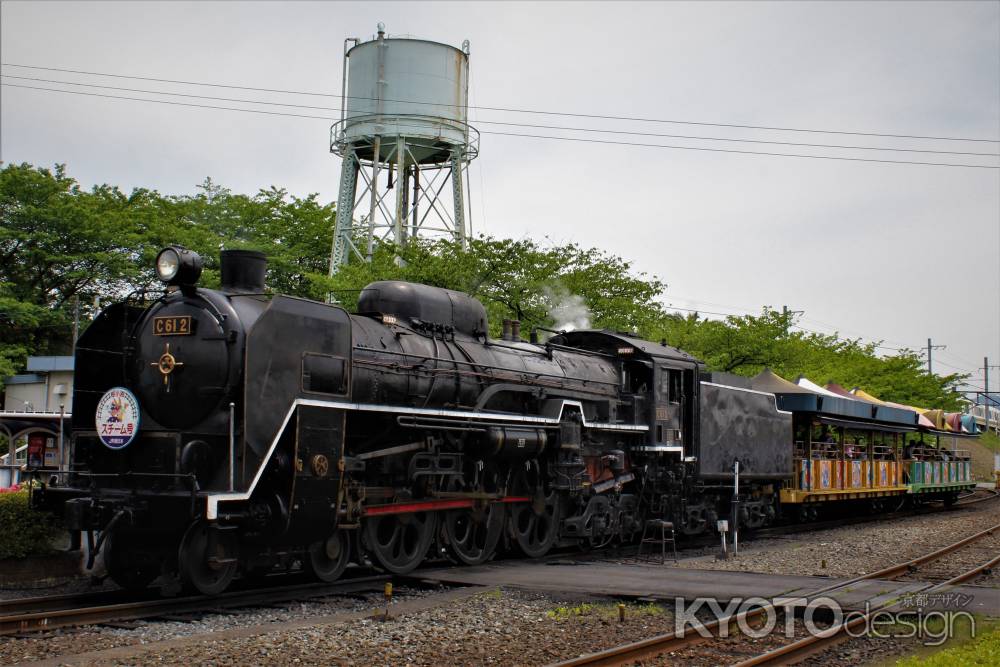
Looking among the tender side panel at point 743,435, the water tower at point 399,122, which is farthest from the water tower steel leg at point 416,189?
the tender side panel at point 743,435

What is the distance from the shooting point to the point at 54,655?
7.34 m

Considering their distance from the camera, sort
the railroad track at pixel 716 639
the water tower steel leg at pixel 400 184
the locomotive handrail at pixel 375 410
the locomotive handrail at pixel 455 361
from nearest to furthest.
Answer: the railroad track at pixel 716 639, the locomotive handrail at pixel 375 410, the locomotive handrail at pixel 455 361, the water tower steel leg at pixel 400 184

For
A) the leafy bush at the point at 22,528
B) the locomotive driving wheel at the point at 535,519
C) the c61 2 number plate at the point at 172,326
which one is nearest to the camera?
the c61 2 number plate at the point at 172,326

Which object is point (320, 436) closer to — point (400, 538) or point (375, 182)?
point (400, 538)

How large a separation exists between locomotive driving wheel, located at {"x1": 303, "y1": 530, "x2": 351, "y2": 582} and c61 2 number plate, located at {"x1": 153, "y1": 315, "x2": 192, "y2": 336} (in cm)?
290

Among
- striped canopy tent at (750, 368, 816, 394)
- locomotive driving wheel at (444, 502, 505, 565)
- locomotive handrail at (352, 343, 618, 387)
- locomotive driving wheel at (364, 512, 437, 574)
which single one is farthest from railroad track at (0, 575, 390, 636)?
striped canopy tent at (750, 368, 816, 394)

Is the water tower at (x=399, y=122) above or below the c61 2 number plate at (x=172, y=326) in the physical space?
above

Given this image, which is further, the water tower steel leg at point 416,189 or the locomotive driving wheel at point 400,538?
the water tower steel leg at point 416,189

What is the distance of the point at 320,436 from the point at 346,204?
76.1ft

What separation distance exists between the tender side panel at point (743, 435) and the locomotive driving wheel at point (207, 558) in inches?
410

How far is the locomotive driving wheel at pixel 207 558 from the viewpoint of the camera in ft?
31.5

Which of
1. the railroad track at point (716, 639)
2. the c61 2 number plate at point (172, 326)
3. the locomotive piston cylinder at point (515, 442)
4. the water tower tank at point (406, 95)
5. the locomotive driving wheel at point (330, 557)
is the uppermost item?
the water tower tank at point (406, 95)

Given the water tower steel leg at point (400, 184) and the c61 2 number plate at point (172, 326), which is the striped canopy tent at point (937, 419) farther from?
the c61 2 number plate at point (172, 326)

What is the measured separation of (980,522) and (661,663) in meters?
19.6
